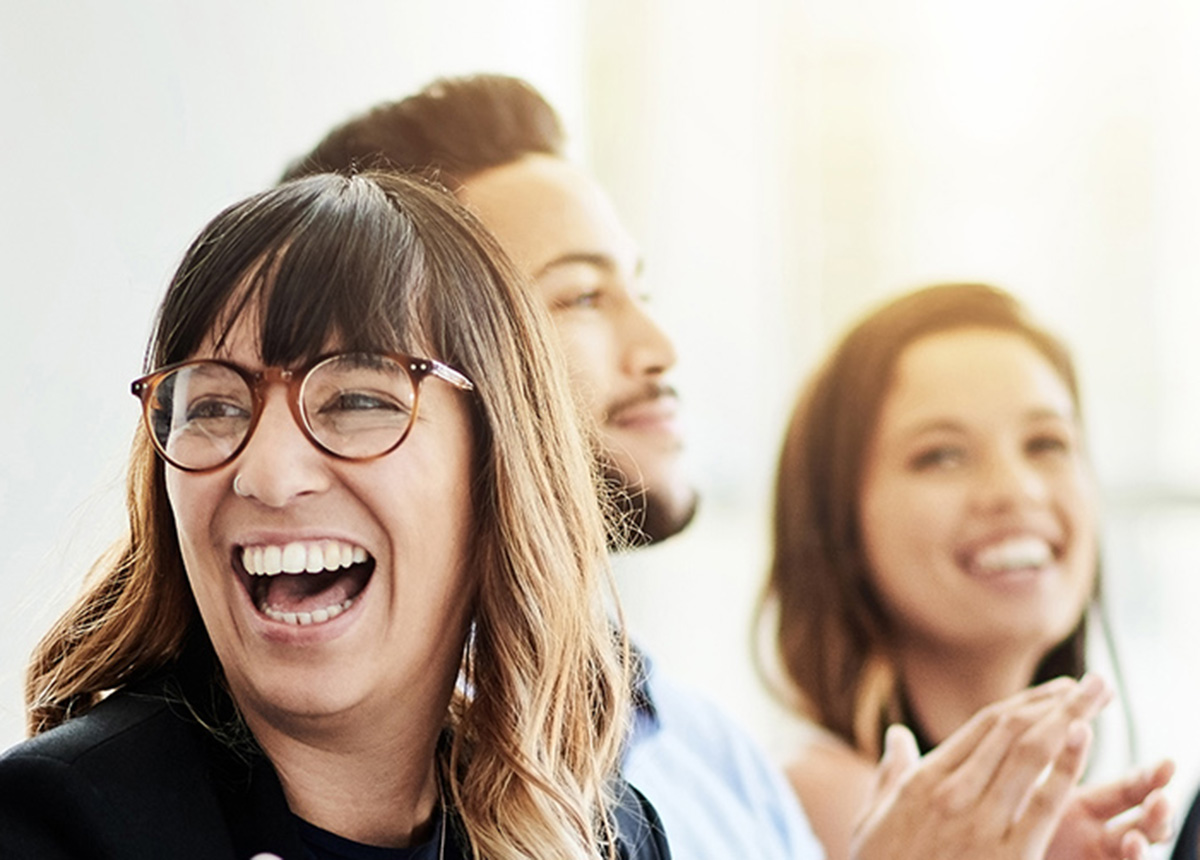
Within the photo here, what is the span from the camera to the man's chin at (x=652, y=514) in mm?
1842

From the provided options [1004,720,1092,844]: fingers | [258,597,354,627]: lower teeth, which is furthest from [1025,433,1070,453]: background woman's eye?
[258,597,354,627]: lower teeth

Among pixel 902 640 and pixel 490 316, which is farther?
pixel 902 640

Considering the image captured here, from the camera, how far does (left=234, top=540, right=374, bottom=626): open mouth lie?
112 cm

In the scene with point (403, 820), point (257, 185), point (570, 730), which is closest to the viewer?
point (403, 820)

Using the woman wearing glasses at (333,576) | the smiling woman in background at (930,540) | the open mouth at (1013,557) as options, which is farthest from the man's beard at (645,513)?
the woman wearing glasses at (333,576)

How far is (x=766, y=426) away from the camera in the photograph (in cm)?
191

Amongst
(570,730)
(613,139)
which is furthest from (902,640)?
(613,139)

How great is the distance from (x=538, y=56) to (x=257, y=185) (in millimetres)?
440

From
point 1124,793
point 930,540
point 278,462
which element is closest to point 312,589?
point 278,462

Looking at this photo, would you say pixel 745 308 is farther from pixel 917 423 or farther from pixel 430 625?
pixel 430 625

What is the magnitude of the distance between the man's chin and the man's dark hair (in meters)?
0.48

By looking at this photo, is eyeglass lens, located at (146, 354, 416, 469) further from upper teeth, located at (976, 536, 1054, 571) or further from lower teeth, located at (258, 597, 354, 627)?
upper teeth, located at (976, 536, 1054, 571)

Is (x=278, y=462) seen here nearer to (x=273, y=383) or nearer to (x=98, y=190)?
(x=273, y=383)

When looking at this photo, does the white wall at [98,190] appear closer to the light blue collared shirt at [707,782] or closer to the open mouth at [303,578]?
the open mouth at [303,578]
